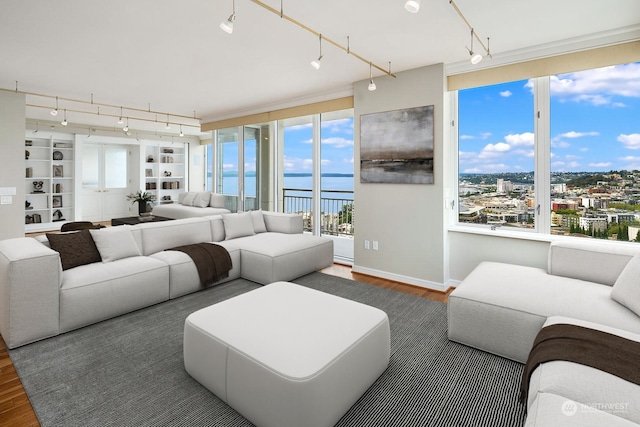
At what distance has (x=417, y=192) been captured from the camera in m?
3.98

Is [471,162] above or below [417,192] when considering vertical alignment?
above

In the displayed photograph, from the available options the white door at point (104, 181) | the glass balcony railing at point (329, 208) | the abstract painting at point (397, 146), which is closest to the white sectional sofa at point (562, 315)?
the abstract painting at point (397, 146)

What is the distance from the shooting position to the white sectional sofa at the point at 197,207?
22.2 feet

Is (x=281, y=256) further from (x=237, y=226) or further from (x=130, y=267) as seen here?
(x=130, y=267)

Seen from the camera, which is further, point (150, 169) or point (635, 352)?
point (150, 169)

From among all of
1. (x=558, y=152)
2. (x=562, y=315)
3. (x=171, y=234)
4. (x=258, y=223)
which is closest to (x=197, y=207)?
(x=258, y=223)

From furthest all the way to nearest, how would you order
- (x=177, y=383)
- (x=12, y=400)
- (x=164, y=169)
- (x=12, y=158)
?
(x=164, y=169)
(x=12, y=158)
(x=177, y=383)
(x=12, y=400)

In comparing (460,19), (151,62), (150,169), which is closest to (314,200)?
(151,62)

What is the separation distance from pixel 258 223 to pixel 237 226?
0.43m

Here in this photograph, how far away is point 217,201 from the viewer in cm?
702

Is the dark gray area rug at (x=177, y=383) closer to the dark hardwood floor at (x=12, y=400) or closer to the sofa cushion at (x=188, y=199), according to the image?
the dark hardwood floor at (x=12, y=400)

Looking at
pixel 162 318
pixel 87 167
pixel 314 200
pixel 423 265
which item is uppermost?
pixel 87 167

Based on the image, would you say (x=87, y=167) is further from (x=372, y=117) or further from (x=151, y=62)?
(x=372, y=117)

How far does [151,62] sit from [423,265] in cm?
396
